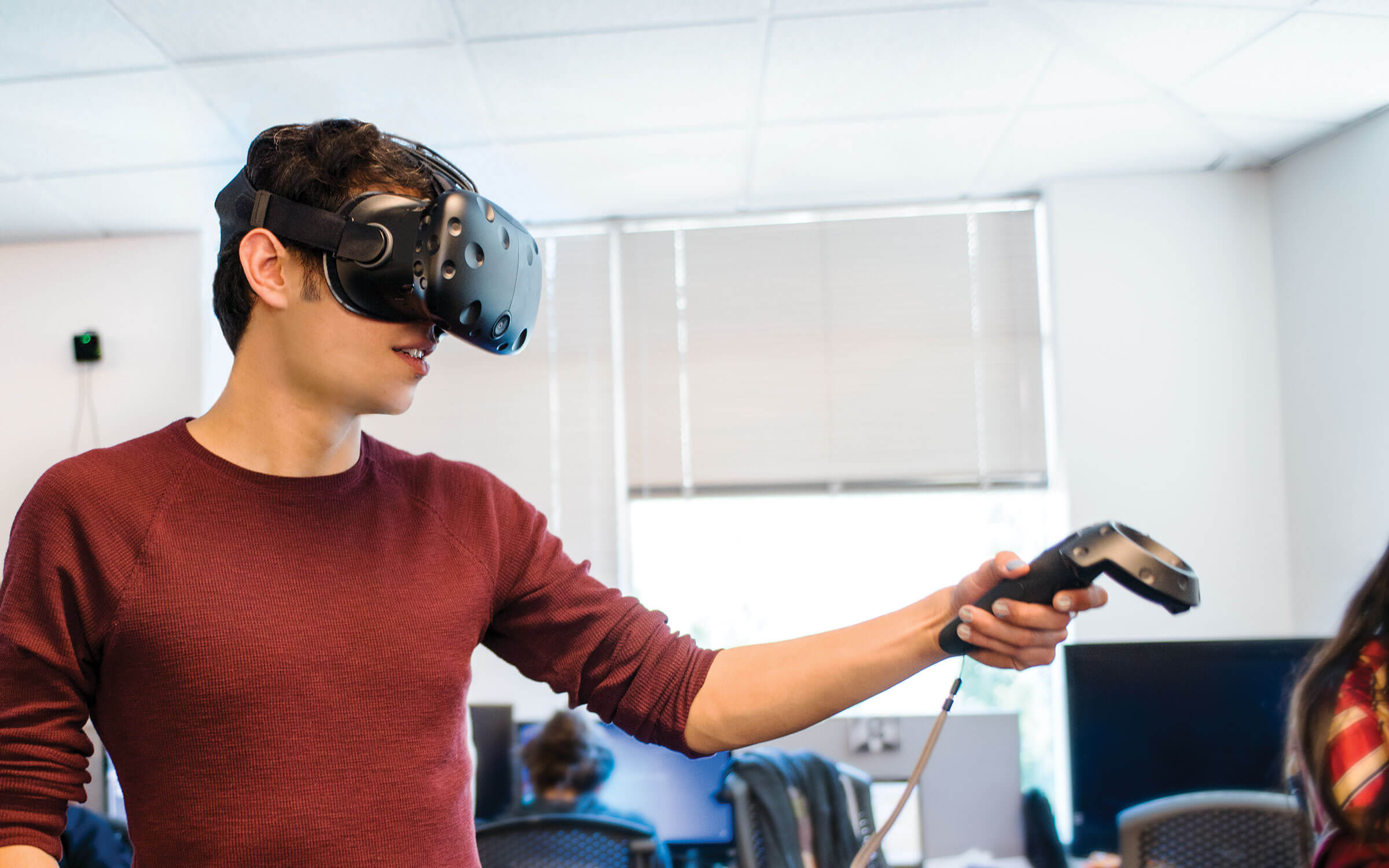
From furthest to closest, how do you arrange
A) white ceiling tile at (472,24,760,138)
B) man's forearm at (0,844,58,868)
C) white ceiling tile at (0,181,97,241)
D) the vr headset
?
white ceiling tile at (0,181,97,241), white ceiling tile at (472,24,760,138), the vr headset, man's forearm at (0,844,58,868)

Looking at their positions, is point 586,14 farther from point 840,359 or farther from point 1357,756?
point 1357,756

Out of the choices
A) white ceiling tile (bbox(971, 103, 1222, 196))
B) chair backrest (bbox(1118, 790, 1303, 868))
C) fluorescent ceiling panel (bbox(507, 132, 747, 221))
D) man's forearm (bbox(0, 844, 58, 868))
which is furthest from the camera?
fluorescent ceiling panel (bbox(507, 132, 747, 221))

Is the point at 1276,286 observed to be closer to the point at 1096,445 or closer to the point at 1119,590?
the point at 1096,445

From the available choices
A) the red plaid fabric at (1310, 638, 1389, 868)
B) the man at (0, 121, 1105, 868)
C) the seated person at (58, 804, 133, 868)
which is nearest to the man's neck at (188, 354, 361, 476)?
the man at (0, 121, 1105, 868)

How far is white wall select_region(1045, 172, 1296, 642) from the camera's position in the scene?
2.95 meters

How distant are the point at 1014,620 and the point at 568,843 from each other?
1.47 m

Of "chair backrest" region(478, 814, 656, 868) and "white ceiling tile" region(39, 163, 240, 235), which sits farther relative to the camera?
"white ceiling tile" region(39, 163, 240, 235)

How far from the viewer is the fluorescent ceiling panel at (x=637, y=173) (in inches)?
106

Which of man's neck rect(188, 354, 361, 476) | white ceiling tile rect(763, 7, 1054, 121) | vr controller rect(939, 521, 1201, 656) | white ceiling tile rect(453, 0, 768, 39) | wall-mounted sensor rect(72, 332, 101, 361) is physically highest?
white ceiling tile rect(453, 0, 768, 39)

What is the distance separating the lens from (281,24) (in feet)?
6.68

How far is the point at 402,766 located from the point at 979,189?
2889 mm

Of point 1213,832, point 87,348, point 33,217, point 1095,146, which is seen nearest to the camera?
point 1213,832

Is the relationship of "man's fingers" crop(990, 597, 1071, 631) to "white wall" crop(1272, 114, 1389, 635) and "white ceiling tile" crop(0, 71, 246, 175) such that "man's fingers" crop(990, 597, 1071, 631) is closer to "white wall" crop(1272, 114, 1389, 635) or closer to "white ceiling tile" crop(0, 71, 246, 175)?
"white wall" crop(1272, 114, 1389, 635)

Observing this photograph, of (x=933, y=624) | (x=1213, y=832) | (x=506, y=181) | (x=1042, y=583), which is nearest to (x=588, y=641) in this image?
(x=933, y=624)
